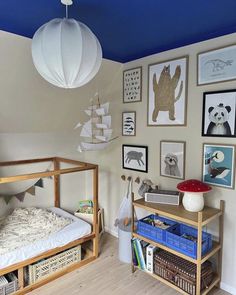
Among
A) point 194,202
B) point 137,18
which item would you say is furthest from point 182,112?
point 137,18

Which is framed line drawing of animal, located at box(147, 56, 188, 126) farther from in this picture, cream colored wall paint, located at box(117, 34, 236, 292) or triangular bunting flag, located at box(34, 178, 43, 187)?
triangular bunting flag, located at box(34, 178, 43, 187)

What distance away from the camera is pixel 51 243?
2.17 metres

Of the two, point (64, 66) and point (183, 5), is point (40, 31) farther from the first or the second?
point (183, 5)

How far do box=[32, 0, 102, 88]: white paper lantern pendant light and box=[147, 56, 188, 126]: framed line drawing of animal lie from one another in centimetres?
119

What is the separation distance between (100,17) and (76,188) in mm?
2331

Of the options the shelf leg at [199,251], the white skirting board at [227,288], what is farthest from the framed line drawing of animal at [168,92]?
the white skirting board at [227,288]

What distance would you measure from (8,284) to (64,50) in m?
1.91

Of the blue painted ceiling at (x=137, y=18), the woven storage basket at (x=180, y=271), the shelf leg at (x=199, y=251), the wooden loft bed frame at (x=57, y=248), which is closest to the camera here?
the blue painted ceiling at (x=137, y=18)

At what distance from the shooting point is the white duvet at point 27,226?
6.77 ft

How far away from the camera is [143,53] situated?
2.38 metres

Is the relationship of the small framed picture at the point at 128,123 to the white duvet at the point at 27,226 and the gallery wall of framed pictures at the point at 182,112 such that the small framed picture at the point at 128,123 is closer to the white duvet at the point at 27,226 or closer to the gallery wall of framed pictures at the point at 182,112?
the gallery wall of framed pictures at the point at 182,112

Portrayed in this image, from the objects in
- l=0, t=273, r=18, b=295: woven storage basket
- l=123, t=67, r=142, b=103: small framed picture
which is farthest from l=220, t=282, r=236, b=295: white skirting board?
l=123, t=67, r=142, b=103: small framed picture

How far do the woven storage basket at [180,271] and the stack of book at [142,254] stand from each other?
51 mm

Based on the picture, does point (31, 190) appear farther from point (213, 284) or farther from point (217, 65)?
point (217, 65)
